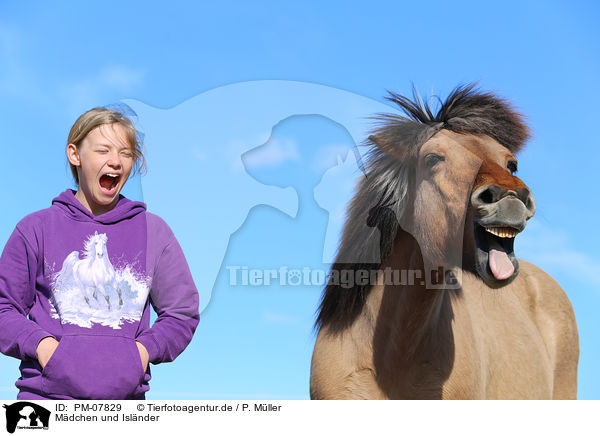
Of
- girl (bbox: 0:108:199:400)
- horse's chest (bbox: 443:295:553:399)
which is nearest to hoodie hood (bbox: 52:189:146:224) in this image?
girl (bbox: 0:108:199:400)

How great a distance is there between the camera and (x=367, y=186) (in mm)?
3768

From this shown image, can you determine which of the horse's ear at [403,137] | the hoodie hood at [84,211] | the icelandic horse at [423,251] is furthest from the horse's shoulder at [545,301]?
the hoodie hood at [84,211]

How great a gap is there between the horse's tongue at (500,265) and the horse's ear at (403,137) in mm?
812

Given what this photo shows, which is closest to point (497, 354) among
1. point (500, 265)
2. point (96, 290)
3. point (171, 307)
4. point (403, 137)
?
point (500, 265)

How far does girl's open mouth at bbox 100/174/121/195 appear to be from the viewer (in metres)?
2.60

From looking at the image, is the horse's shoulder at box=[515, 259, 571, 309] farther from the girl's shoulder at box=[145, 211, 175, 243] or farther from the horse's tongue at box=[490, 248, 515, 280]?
the girl's shoulder at box=[145, 211, 175, 243]

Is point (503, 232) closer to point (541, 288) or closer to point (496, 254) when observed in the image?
point (496, 254)

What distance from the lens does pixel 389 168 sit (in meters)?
3.71

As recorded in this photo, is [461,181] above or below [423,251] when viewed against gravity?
above
